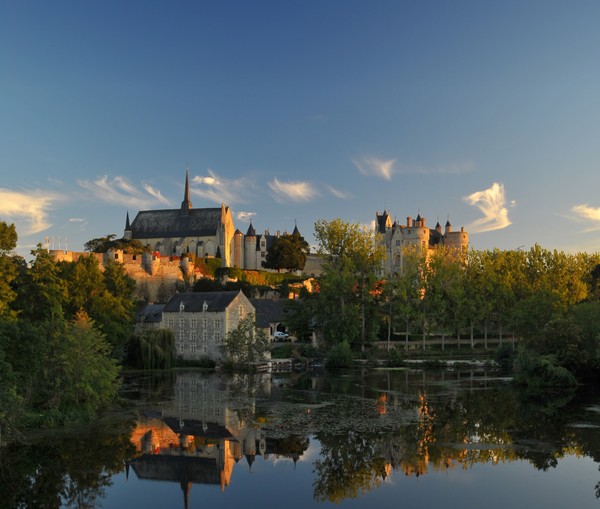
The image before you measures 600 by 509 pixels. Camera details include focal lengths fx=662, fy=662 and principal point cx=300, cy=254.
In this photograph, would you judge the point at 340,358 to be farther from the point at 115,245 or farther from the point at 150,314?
the point at 115,245

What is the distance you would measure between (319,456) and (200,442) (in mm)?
4734

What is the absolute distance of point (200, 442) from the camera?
958 inches

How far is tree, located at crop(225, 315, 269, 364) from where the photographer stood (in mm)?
56156

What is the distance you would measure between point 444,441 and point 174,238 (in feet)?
348

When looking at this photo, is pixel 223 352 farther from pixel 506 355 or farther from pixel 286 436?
pixel 286 436

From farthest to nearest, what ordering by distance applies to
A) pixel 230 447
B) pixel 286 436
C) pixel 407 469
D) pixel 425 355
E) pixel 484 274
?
pixel 484 274 < pixel 425 355 < pixel 286 436 < pixel 230 447 < pixel 407 469

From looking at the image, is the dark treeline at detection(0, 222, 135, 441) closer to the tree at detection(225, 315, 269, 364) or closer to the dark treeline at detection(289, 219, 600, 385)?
the tree at detection(225, 315, 269, 364)

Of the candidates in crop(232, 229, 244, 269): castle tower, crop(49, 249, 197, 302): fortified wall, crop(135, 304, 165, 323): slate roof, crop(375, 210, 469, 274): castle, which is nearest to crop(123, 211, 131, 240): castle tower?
crop(232, 229, 244, 269): castle tower

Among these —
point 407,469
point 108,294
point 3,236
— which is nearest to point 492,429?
point 407,469

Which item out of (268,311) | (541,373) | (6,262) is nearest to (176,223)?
(268,311)

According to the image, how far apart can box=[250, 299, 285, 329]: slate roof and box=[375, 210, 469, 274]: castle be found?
45.7 metres

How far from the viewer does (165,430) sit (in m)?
26.6

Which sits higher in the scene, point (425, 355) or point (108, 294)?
point (108, 294)

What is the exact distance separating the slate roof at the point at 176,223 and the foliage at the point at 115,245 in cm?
1543
